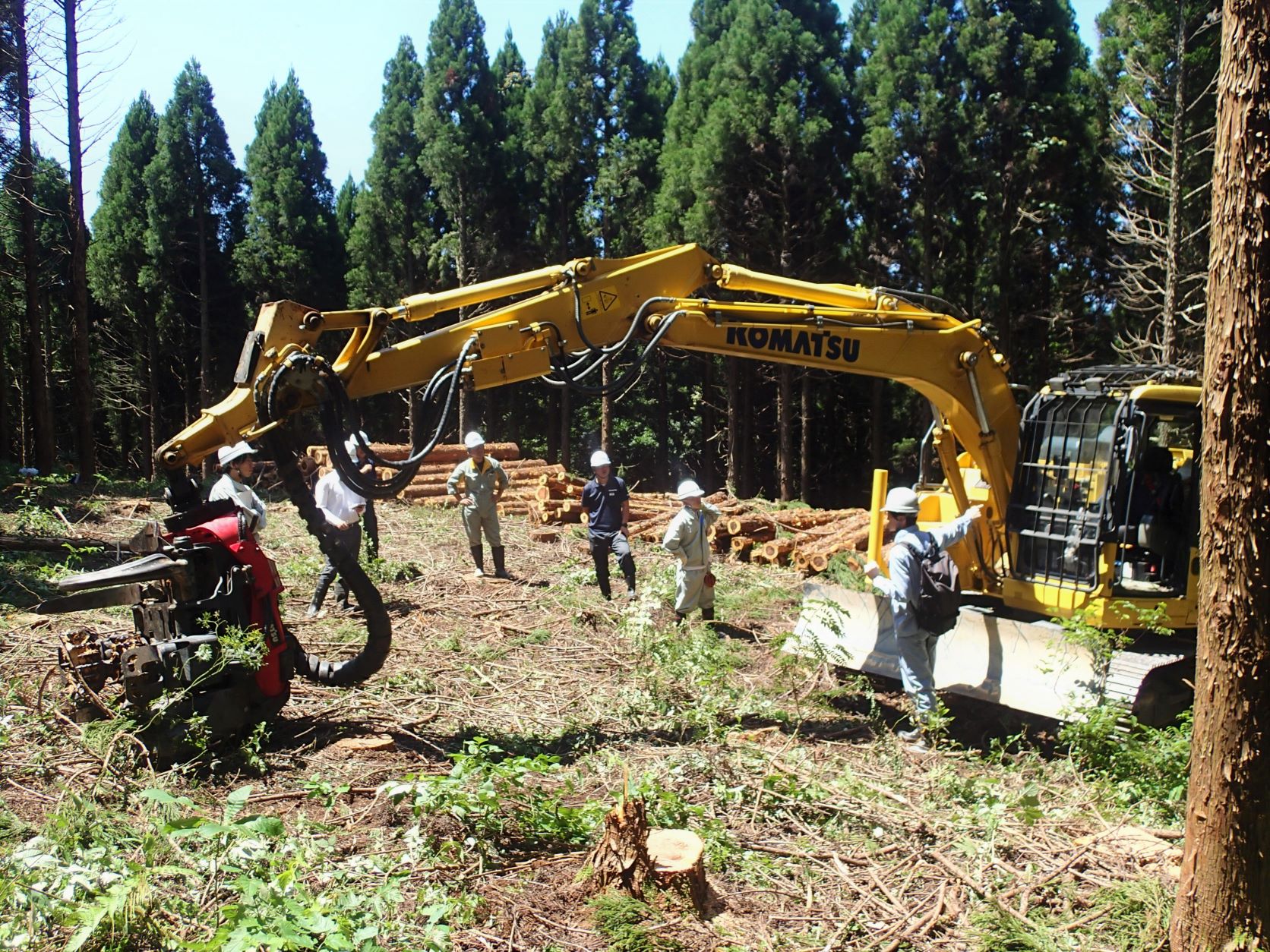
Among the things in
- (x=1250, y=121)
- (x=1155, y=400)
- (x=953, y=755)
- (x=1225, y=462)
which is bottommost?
(x=953, y=755)

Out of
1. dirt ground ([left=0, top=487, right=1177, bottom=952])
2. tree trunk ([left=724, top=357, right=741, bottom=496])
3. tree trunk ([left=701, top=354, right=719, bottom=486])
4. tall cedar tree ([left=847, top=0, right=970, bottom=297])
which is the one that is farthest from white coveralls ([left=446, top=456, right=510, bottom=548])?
tree trunk ([left=701, top=354, right=719, bottom=486])

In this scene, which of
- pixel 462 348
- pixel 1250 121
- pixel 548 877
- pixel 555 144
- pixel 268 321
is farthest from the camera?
pixel 555 144

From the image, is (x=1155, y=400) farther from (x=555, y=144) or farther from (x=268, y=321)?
(x=555, y=144)

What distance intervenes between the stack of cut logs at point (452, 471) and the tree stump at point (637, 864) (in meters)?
12.7

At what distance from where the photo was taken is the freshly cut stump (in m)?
4.59

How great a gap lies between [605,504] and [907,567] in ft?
15.2

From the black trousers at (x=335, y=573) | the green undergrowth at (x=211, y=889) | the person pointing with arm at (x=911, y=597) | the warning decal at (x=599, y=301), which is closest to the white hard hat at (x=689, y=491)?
the person pointing with arm at (x=911, y=597)

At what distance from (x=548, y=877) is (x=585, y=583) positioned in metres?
7.48

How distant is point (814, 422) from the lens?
89.0ft

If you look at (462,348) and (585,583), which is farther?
(585,583)

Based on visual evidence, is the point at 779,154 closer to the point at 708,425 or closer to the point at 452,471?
the point at 708,425

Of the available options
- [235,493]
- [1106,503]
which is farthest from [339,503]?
[1106,503]

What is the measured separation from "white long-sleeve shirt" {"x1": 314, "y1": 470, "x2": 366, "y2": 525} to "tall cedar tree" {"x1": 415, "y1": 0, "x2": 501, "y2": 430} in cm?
1646

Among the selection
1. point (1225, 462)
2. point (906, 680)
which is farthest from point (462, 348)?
point (1225, 462)
